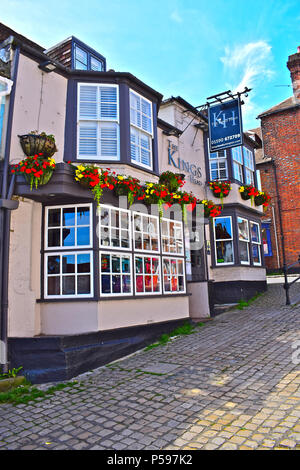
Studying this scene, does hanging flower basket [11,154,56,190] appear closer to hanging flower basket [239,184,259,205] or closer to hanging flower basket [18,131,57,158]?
hanging flower basket [18,131,57,158]

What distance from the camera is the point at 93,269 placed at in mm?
7074

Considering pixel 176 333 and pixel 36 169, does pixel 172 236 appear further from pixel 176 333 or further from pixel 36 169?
pixel 36 169

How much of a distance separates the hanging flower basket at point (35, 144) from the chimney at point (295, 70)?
16349mm

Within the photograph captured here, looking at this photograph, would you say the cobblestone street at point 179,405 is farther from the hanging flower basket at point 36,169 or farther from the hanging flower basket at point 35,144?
the hanging flower basket at point 35,144

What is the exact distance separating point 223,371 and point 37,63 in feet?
23.5

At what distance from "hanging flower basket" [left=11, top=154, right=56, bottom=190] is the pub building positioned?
134mm

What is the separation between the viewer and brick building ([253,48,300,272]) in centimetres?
1845

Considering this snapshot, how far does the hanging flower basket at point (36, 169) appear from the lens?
6.37 m

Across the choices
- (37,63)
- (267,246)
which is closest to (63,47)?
(37,63)

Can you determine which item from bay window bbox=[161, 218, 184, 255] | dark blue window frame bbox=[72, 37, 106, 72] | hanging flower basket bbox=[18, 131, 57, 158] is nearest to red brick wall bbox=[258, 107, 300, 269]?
bay window bbox=[161, 218, 184, 255]

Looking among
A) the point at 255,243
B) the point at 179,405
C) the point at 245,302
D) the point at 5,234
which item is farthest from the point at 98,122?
the point at 255,243

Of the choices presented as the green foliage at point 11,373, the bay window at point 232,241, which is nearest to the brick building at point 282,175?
the bay window at point 232,241

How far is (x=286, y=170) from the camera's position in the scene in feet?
61.6

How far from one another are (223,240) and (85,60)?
295 inches
